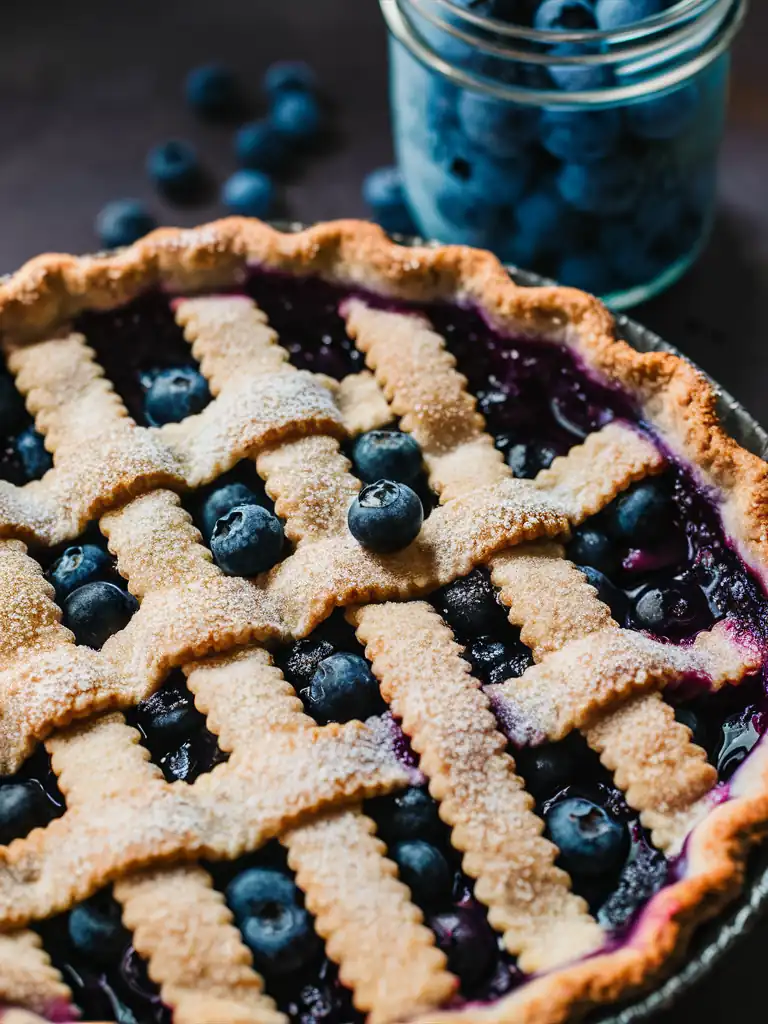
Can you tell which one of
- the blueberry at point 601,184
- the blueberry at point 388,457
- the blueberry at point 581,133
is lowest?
the blueberry at point 388,457

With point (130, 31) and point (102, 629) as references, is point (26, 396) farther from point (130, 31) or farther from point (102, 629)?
point (130, 31)

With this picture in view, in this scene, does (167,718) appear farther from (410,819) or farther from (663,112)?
(663,112)

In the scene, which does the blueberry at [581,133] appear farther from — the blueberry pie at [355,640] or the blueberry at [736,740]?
the blueberry at [736,740]

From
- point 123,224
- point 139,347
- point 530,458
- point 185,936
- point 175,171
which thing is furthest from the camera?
point 175,171

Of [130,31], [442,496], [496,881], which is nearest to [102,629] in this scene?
[442,496]

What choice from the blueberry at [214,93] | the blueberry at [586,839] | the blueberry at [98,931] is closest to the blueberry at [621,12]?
the blueberry at [214,93]

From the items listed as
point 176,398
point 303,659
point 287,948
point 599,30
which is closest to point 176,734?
point 303,659
